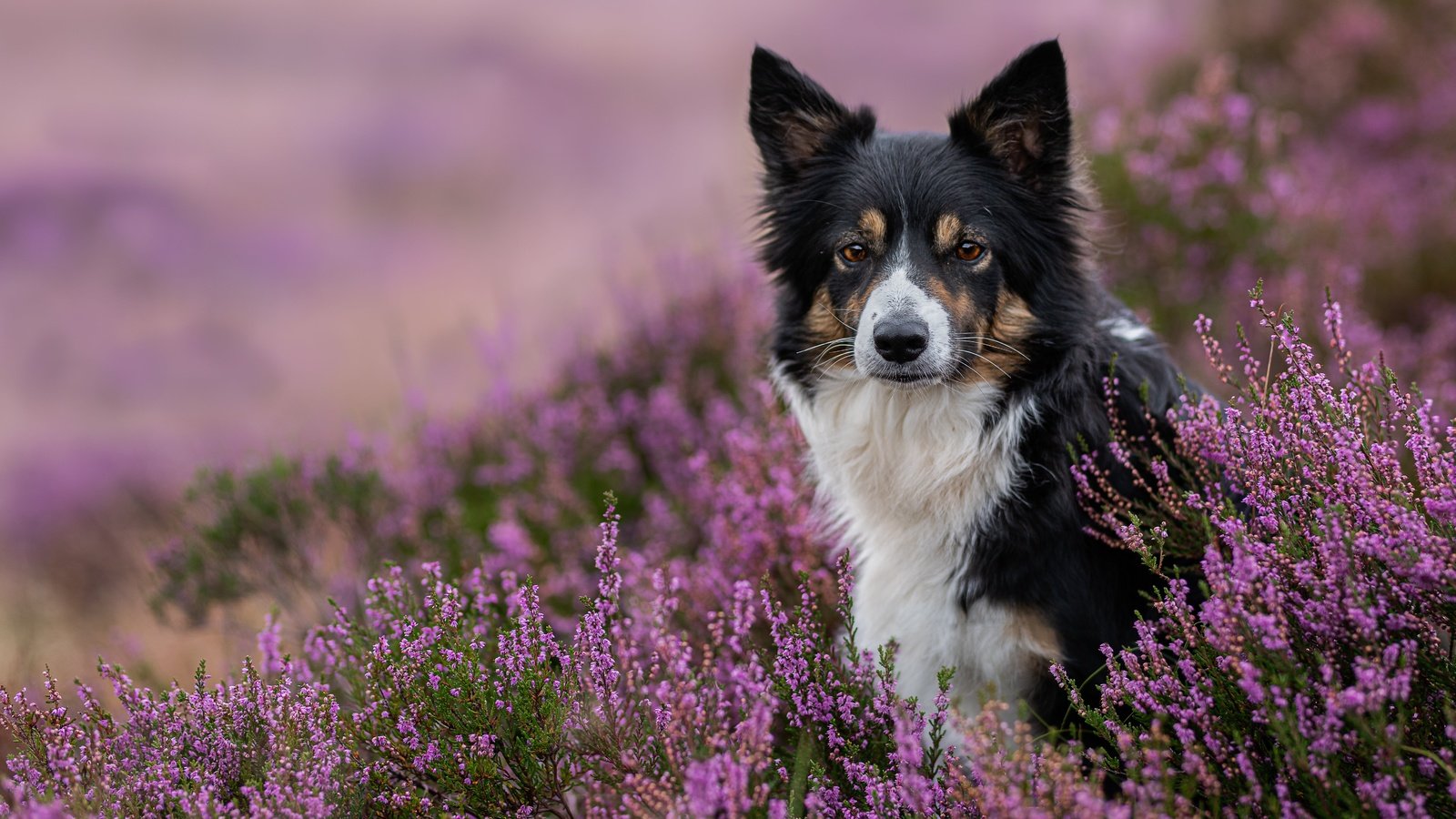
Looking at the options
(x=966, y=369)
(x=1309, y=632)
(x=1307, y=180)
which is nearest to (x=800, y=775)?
(x=1309, y=632)

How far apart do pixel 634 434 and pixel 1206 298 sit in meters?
3.44

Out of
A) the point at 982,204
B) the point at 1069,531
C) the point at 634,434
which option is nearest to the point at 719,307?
the point at 634,434

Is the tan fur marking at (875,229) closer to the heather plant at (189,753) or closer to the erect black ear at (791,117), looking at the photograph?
the erect black ear at (791,117)

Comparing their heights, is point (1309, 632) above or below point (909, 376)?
below

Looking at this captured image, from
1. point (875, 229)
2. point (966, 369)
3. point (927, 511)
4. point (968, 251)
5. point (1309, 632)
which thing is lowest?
point (1309, 632)

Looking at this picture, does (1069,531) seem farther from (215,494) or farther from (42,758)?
(215,494)

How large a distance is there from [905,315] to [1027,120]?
0.85 m

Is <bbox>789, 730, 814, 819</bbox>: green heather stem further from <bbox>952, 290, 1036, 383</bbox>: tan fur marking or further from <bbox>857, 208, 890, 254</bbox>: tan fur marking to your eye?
<bbox>857, 208, 890, 254</bbox>: tan fur marking

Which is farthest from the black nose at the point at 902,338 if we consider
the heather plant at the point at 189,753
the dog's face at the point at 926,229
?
the heather plant at the point at 189,753

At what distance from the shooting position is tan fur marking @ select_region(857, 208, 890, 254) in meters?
3.46

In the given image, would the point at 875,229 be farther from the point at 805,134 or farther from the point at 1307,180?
the point at 1307,180

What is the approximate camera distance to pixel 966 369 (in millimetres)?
3414

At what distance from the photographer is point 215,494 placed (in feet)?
17.0

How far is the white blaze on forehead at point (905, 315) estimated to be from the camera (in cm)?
319
